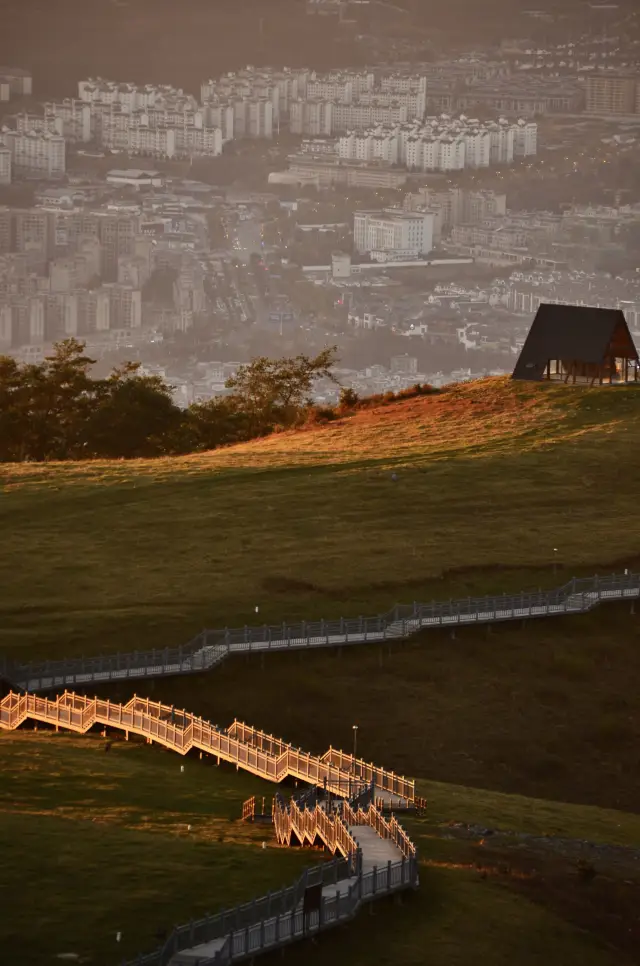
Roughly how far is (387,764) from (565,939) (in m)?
21.0

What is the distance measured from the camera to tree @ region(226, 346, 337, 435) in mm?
120350

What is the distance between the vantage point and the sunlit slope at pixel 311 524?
73562 millimetres

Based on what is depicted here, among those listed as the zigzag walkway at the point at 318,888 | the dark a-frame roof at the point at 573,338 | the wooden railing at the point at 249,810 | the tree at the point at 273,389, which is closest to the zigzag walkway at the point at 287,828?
the zigzag walkway at the point at 318,888

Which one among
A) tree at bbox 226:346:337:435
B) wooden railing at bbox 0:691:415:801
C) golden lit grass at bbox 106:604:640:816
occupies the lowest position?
golden lit grass at bbox 106:604:640:816

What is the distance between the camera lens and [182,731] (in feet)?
188

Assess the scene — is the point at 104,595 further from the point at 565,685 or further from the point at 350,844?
the point at 350,844

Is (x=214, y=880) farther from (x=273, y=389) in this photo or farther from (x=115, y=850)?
(x=273, y=389)

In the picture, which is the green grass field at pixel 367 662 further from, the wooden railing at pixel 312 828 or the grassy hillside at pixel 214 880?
the wooden railing at pixel 312 828

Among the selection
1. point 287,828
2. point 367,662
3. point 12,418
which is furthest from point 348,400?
point 287,828

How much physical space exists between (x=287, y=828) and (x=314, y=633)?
75.8ft

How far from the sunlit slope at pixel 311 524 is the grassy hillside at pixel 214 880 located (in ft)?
61.1

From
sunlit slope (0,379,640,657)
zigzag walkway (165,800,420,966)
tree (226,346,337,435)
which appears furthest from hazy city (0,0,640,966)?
tree (226,346,337,435)

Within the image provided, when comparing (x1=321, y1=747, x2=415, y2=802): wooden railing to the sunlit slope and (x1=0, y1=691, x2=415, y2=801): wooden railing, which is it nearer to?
(x1=0, y1=691, x2=415, y2=801): wooden railing

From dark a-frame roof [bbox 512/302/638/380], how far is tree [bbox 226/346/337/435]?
54.5 feet
